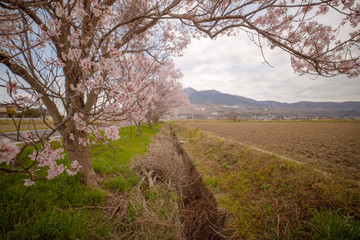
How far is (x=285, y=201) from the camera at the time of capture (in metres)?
3.23

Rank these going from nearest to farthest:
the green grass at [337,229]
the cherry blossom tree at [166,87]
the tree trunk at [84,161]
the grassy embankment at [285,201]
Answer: the green grass at [337,229], the grassy embankment at [285,201], the tree trunk at [84,161], the cherry blossom tree at [166,87]

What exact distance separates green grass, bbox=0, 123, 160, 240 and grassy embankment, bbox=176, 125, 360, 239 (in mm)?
2970

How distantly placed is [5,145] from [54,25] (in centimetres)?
250

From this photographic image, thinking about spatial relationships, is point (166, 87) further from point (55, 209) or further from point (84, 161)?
point (55, 209)

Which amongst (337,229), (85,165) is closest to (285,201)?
(337,229)

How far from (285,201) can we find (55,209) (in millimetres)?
4896

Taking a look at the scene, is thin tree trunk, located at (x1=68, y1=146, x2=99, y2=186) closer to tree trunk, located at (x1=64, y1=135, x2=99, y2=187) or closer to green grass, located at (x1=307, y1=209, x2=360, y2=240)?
tree trunk, located at (x1=64, y1=135, x2=99, y2=187)

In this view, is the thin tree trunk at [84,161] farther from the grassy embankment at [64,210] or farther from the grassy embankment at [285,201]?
the grassy embankment at [285,201]

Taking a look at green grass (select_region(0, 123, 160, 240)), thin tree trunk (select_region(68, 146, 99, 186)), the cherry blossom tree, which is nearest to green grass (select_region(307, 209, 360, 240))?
green grass (select_region(0, 123, 160, 240))

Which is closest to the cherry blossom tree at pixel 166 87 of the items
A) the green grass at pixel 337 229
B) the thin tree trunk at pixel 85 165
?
the thin tree trunk at pixel 85 165

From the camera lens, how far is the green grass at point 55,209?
1.96m

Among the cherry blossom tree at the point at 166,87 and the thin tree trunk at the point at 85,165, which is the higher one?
the cherry blossom tree at the point at 166,87

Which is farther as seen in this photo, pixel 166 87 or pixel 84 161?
pixel 166 87

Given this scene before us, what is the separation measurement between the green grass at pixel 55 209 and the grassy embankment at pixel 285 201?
2970mm
